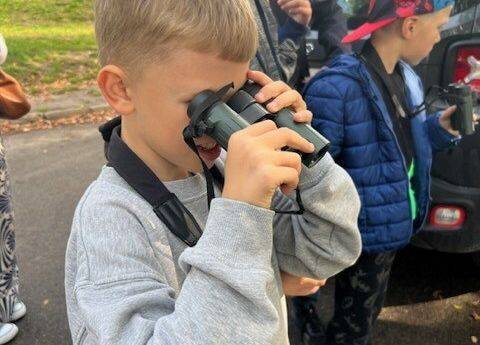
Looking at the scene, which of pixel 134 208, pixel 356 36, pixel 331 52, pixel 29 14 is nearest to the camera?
pixel 134 208

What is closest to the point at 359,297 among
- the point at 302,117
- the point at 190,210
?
the point at 190,210

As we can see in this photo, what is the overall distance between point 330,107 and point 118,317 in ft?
4.77

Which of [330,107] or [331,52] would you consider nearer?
[330,107]

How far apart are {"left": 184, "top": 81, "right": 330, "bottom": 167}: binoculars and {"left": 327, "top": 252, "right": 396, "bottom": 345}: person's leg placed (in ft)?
4.55

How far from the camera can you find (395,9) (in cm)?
228

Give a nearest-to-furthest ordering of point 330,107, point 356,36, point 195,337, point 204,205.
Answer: point 195,337 < point 204,205 < point 330,107 < point 356,36

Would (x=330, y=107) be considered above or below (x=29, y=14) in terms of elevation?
above

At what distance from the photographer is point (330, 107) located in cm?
221

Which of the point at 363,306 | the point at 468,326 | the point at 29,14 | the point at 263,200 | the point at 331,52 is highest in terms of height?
the point at 263,200

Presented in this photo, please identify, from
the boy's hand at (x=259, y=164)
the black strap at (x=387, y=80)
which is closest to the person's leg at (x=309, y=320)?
the black strap at (x=387, y=80)

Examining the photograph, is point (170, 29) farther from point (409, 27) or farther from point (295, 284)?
point (409, 27)

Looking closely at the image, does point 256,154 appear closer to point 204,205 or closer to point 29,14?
point 204,205

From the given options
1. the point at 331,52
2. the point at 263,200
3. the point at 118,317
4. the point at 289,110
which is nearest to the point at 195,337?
the point at 118,317

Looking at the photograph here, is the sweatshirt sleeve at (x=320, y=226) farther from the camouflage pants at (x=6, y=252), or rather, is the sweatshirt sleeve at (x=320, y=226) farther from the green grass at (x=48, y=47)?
the green grass at (x=48, y=47)
